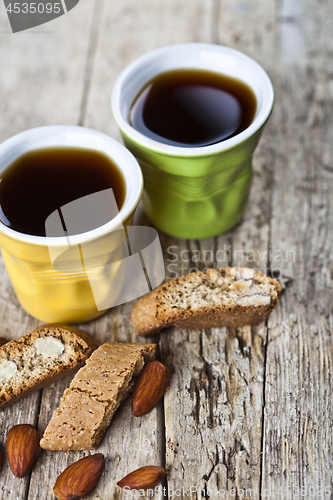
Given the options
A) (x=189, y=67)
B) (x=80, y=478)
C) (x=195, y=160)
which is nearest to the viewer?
(x=80, y=478)

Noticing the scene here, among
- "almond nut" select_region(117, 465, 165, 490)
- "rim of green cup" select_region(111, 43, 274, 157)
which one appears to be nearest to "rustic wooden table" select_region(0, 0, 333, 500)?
"almond nut" select_region(117, 465, 165, 490)

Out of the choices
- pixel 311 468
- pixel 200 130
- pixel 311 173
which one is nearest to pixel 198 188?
pixel 200 130

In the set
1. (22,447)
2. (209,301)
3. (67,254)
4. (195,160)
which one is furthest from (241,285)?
(22,447)

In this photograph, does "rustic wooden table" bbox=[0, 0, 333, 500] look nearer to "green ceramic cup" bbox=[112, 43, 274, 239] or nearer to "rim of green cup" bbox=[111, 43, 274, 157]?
"green ceramic cup" bbox=[112, 43, 274, 239]

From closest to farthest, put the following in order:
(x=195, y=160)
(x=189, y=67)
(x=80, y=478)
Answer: (x=80, y=478) → (x=195, y=160) → (x=189, y=67)

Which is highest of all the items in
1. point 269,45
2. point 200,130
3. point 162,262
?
point 200,130

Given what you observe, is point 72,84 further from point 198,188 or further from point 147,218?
point 198,188

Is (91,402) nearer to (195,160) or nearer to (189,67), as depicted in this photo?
(195,160)
